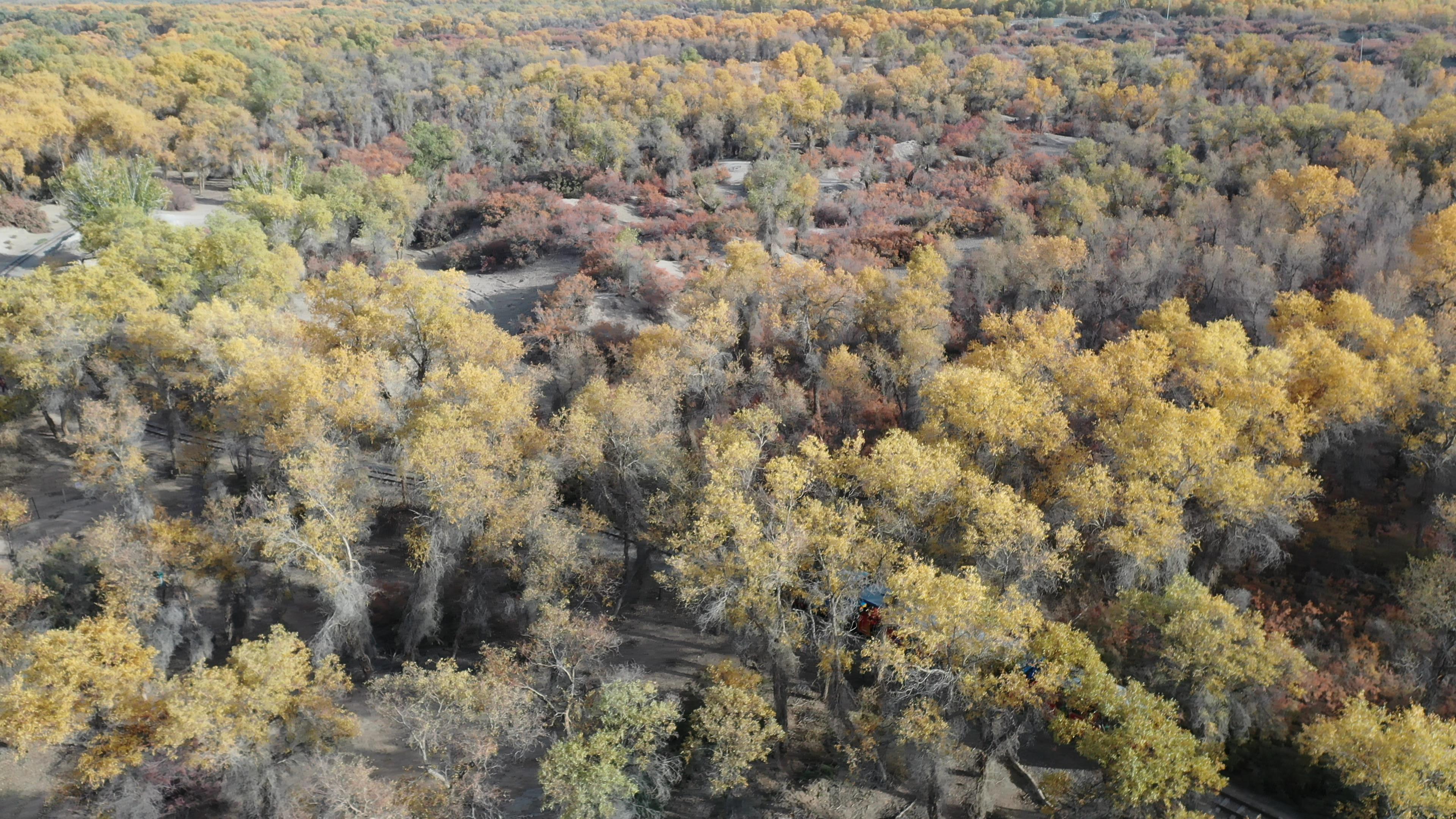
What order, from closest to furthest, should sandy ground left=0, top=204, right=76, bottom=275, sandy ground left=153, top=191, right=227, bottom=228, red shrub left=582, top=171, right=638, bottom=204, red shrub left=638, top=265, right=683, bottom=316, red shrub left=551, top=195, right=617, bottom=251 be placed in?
1. red shrub left=638, top=265, right=683, bottom=316
2. sandy ground left=0, top=204, right=76, bottom=275
3. red shrub left=551, top=195, right=617, bottom=251
4. sandy ground left=153, top=191, right=227, bottom=228
5. red shrub left=582, top=171, right=638, bottom=204

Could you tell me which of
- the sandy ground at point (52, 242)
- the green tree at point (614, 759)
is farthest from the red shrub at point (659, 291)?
the green tree at point (614, 759)

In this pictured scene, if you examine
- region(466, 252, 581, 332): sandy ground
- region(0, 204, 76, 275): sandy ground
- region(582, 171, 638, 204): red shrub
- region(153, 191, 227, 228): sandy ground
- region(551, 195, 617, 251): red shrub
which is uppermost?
region(582, 171, 638, 204): red shrub

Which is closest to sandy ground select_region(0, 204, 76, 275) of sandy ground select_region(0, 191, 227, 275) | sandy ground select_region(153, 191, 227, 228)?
sandy ground select_region(0, 191, 227, 275)

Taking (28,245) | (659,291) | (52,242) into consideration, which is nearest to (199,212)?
(52,242)

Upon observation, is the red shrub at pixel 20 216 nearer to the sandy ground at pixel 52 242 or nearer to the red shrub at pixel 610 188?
the sandy ground at pixel 52 242

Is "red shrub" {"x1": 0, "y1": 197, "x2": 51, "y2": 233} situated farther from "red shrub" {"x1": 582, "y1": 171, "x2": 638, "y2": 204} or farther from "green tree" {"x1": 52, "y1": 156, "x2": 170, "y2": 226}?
"red shrub" {"x1": 582, "y1": 171, "x2": 638, "y2": 204}

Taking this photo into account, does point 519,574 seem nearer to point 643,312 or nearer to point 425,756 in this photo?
point 425,756

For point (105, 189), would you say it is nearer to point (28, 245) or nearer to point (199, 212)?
point (28, 245)

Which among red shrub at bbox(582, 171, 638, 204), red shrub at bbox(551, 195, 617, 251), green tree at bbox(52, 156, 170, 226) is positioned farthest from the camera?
red shrub at bbox(582, 171, 638, 204)

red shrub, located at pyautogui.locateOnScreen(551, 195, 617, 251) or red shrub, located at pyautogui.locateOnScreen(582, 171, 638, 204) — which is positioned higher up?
red shrub, located at pyautogui.locateOnScreen(582, 171, 638, 204)
